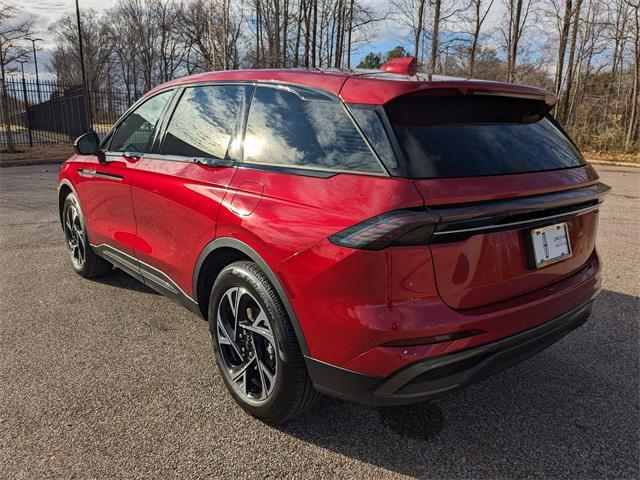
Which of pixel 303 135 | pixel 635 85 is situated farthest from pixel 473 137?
pixel 635 85

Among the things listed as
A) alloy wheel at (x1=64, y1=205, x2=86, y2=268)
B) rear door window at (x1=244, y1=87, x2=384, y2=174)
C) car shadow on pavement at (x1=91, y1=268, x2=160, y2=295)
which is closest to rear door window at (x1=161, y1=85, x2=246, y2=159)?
rear door window at (x1=244, y1=87, x2=384, y2=174)

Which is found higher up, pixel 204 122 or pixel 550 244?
pixel 204 122

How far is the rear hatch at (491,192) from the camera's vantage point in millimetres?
1871

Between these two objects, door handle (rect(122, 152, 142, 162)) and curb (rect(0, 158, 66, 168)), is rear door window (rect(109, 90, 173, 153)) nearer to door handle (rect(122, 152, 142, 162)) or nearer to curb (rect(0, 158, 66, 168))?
door handle (rect(122, 152, 142, 162))

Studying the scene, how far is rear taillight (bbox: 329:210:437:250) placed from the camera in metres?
1.77

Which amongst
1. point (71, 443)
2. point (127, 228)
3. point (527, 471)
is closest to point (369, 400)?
point (527, 471)

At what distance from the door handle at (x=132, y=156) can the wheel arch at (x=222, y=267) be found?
1164 millimetres

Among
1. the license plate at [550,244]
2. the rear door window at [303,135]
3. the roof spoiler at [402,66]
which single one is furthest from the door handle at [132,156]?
the license plate at [550,244]

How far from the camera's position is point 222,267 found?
2.77 metres

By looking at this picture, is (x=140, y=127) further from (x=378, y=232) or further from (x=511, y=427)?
(x=511, y=427)

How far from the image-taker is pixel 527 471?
2.14 metres

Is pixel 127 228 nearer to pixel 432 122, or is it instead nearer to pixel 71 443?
pixel 71 443

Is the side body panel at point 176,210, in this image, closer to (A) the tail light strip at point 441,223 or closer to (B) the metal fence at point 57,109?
(A) the tail light strip at point 441,223

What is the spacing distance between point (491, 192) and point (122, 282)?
3698 millimetres
